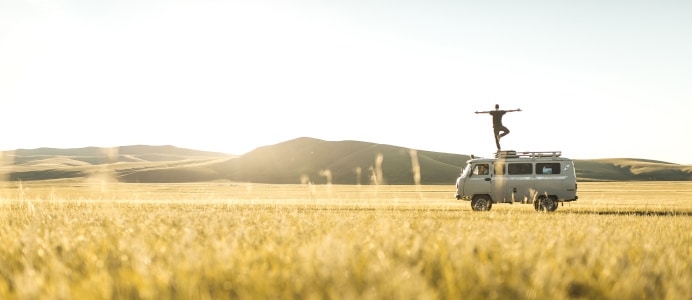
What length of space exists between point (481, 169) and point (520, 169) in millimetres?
1585

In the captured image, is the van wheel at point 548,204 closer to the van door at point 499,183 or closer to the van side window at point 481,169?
the van door at point 499,183

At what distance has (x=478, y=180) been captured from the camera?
21266 mm

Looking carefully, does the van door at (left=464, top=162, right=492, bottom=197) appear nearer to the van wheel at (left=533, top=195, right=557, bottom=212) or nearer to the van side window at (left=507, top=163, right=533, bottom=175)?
the van side window at (left=507, top=163, right=533, bottom=175)

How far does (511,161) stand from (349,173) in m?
128

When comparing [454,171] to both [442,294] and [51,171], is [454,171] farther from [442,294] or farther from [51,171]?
[442,294]

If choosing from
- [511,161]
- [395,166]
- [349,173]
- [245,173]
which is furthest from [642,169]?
[511,161]

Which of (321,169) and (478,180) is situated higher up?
(321,169)

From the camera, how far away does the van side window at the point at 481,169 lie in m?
21.3

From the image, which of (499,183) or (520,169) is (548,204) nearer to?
(520,169)

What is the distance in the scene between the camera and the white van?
20672mm

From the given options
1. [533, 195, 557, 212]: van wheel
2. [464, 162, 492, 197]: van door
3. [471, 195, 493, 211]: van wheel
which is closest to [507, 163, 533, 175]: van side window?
[464, 162, 492, 197]: van door

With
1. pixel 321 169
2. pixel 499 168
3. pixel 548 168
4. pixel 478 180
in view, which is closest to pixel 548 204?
pixel 548 168

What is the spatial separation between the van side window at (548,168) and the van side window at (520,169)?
32 centimetres

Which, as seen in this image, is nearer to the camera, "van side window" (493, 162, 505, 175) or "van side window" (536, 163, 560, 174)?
"van side window" (536, 163, 560, 174)
